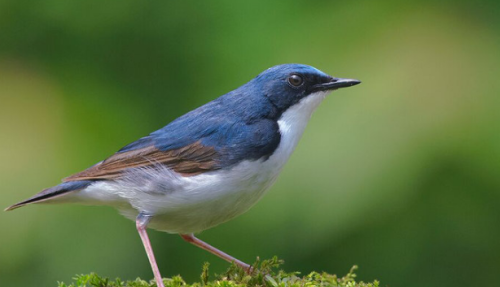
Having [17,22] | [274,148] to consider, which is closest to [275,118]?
[274,148]

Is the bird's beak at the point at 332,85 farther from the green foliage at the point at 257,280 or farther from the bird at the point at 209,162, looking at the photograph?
the green foliage at the point at 257,280

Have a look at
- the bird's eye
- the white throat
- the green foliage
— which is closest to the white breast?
the white throat

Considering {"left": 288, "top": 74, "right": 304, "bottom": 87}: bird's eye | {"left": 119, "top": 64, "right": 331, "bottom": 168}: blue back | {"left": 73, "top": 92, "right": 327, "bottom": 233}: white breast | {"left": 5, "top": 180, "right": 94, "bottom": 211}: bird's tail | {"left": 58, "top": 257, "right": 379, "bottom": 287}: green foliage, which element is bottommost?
{"left": 58, "top": 257, "right": 379, "bottom": 287}: green foliage

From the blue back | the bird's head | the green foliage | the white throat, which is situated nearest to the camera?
the green foliage

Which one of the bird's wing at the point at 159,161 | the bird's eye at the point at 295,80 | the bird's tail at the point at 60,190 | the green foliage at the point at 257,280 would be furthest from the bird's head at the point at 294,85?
the bird's tail at the point at 60,190

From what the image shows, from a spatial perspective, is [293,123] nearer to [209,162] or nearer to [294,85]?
[294,85]

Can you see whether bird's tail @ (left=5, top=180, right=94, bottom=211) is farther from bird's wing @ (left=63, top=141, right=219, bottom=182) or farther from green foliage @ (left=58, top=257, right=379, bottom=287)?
green foliage @ (left=58, top=257, right=379, bottom=287)

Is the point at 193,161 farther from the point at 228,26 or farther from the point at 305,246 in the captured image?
the point at 228,26
